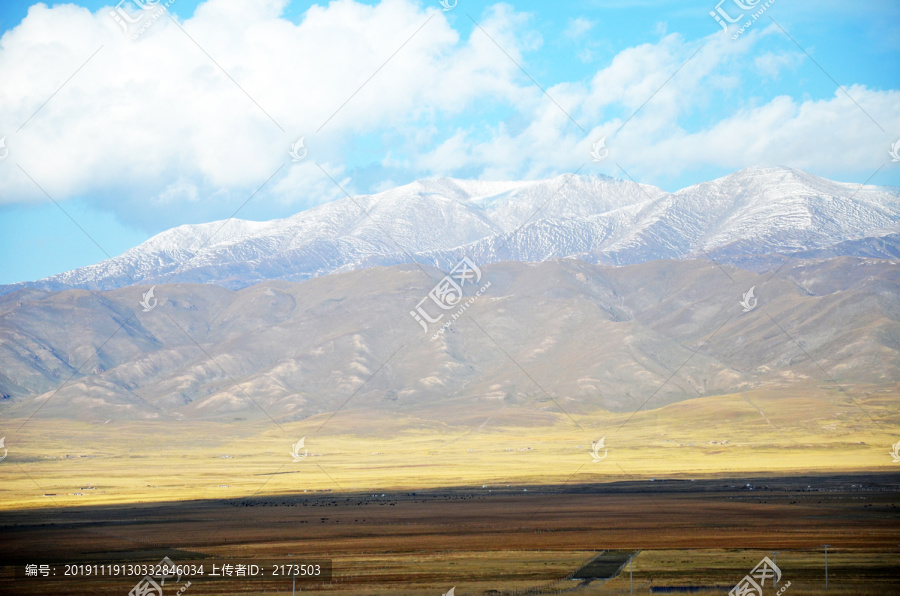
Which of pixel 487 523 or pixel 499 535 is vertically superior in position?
pixel 487 523

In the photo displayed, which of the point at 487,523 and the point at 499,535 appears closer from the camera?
the point at 499,535

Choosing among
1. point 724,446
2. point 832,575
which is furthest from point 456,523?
point 724,446

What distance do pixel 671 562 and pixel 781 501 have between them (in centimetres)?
4612

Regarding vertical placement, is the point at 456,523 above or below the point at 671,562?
above

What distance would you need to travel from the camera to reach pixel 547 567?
55.8 meters

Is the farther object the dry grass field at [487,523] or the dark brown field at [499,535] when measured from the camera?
the dry grass field at [487,523]

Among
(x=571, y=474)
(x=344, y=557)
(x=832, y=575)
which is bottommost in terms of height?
(x=832, y=575)

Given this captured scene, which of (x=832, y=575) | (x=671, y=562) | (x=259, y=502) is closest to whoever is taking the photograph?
(x=832, y=575)

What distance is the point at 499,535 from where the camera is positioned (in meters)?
73.1

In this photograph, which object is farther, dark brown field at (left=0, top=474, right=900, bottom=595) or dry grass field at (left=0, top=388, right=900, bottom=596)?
dry grass field at (left=0, top=388, right=900, bottom=596)

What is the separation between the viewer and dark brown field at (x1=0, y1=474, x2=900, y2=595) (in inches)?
2028

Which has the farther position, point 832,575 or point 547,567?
point 547,567

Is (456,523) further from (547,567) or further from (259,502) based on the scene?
(259,502)

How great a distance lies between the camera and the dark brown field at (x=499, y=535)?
5150 centimetres
